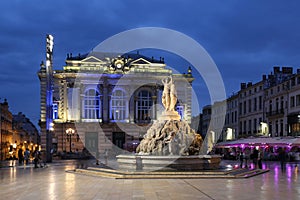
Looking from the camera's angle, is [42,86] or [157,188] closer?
[157,188]

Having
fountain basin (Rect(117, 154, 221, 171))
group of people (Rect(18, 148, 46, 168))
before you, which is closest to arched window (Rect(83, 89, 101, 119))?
group of people (Rect(18, 148, 46, 168))

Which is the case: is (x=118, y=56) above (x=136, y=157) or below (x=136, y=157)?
above

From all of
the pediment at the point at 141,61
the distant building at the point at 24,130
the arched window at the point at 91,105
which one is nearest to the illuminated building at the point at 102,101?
the arched window at the point at 91,105

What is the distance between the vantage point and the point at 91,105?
67.8 m

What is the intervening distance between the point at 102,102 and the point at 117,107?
2.57 meters

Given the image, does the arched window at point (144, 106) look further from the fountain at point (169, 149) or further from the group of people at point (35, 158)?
the fountain at point (169, 149)

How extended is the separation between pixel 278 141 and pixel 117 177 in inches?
959

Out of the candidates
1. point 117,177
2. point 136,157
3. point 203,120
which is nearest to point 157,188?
point 117,177

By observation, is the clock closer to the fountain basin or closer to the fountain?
the fountain

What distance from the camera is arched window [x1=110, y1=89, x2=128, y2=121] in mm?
68062

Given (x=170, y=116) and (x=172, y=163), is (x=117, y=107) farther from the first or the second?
(x=172, y=163)

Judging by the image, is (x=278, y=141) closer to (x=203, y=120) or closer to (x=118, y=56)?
(x=118, y=56)

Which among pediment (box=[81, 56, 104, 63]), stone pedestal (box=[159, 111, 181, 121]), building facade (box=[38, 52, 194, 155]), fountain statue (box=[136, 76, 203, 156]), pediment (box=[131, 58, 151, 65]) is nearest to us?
fountain statue (box=[136, 76, 203, 156])

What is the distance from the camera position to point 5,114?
67562 mm
